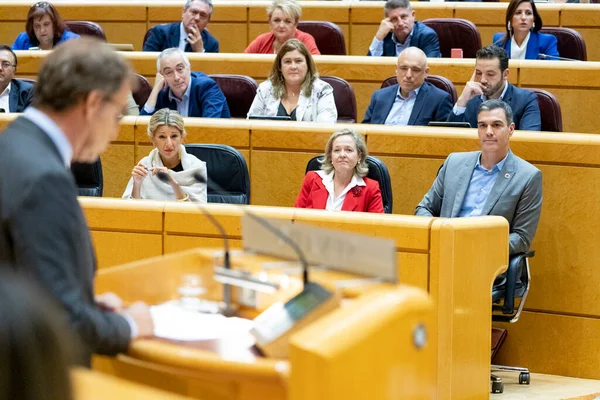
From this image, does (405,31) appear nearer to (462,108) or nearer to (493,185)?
(462,108)

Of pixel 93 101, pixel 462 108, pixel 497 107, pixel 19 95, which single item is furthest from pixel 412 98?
pixel 93 101

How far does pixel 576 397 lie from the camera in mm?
3072

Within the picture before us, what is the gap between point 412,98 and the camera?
4180mm

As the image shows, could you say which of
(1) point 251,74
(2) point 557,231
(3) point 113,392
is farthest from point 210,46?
(3) point 113,392

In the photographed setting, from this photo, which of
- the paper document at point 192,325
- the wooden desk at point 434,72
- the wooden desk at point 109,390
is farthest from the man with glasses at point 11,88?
the wooden desk at point 109,390

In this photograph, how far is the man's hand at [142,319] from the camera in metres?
1.30

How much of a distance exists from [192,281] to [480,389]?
142 centimetres

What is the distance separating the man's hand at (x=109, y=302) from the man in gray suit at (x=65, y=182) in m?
0.02

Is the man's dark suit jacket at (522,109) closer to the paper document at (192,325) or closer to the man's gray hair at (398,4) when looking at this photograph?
the man's gray hair at (398,4)

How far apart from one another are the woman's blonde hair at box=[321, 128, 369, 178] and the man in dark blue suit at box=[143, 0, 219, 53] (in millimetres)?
1934

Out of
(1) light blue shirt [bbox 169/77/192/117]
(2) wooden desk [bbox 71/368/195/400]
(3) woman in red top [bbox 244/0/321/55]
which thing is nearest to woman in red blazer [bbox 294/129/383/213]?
(1) light blue shirt [bbox 169/77/192/117]

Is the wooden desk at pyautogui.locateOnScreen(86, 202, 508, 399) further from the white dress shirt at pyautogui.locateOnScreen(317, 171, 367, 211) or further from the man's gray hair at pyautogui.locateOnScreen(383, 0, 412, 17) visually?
the man's gray hair at pyautogui.locateOnScreen(383, 0, 412, 17)

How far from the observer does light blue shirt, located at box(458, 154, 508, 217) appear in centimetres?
336

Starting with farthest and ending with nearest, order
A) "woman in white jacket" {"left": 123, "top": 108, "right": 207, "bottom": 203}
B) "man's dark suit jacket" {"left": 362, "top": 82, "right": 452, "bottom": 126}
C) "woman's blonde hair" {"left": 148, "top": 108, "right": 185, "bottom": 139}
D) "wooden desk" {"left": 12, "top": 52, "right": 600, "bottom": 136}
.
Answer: "wooden desk" {"left": 12, "top": 52, "right": 600, "bottom": 136} → "man's dark suit jacket" {"left": 362, "top": 82, "right": 452, "bottom": 126} → "woman's blonde hair" {"left": 148, "top": 108, "right": 185, "bottom": 139} → "woman in white jacket" {"left": 123, "top": 108, "right": 207, "bottom": 203}
